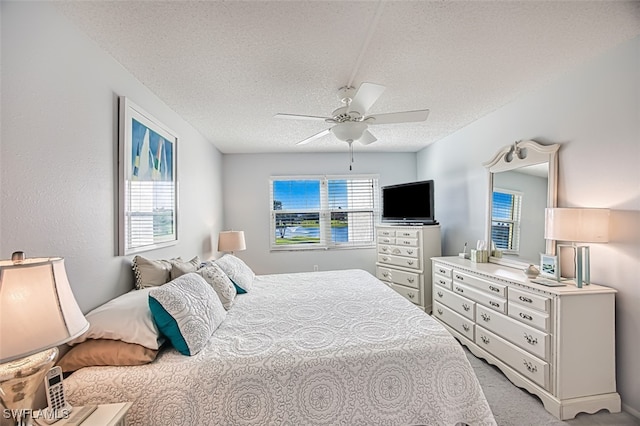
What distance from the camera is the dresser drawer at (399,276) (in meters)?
4.24

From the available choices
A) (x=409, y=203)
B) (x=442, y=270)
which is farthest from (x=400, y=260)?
(x=442, y=270)

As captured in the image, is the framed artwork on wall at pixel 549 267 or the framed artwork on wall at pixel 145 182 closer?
the framed artwork on wall at pixel 145 182

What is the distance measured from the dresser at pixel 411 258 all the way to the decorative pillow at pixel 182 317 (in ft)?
10.2

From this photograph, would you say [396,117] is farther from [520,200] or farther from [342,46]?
[520,200]

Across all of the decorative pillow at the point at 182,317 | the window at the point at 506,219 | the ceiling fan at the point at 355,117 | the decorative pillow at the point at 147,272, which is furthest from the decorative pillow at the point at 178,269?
the window at the point at 506,219

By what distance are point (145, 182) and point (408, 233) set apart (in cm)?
335

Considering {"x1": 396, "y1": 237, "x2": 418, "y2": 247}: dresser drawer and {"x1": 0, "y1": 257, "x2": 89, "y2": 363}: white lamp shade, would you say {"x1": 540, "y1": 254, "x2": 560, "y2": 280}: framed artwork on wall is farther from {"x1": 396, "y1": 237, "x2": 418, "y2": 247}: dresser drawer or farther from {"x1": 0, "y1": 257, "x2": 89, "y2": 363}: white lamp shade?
{"x1": 0, "y1": 257, "x2": 89, "y2": 363}: white lamp shade

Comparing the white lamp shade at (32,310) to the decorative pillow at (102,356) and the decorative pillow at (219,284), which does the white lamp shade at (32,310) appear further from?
the decorative pillow at (219,284)

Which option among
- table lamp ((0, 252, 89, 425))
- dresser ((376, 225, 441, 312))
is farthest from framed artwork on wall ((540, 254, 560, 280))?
table lamp ((0, 252, 89, 425))

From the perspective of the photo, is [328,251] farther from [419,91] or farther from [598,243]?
[598,243]

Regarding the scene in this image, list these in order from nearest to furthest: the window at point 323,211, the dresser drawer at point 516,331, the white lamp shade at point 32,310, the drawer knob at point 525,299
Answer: the white lamp shade at point 32,310
the dresser drawer at point 516,331
the drawer knob at point 525,299
the window at point 323,211

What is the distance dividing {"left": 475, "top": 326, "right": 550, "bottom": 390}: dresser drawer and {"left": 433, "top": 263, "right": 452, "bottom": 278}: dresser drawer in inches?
26.2

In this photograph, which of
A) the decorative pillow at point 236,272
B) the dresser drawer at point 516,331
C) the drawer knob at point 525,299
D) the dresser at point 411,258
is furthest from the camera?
the dresser at point 411,258

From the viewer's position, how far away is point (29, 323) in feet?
2.90
